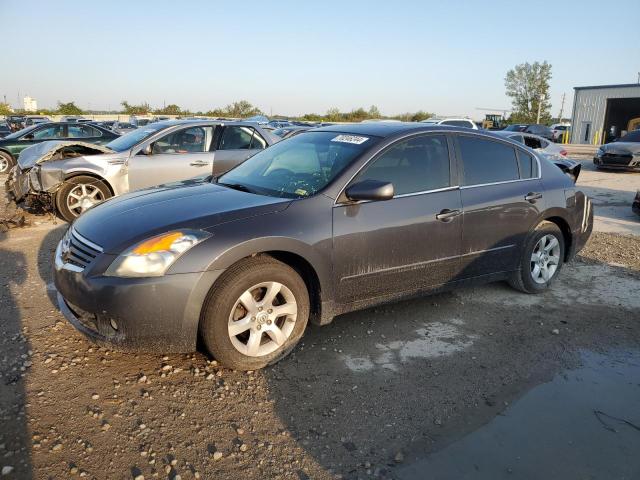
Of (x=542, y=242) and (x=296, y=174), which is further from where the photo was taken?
(x=542, y=242)

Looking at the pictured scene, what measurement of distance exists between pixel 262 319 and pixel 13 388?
5.15 feet

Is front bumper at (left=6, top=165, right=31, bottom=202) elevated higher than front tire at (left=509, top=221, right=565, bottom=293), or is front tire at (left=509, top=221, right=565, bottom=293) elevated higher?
front bumper at (left=6, top=165, right=31, bottom=202)

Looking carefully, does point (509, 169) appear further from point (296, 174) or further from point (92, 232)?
point (92, 232)

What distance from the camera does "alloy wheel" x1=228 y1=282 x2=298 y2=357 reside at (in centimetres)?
329

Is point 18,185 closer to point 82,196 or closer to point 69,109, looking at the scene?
point 82,196

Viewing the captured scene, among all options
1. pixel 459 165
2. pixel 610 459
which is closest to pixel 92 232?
pixel 459 165

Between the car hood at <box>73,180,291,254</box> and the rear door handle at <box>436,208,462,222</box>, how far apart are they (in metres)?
1.29

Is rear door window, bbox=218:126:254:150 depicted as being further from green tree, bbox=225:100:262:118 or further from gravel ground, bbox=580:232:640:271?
green tree, bbox=225:100:262:118

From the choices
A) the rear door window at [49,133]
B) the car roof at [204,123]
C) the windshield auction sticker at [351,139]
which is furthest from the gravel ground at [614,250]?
the rear door window at [49,133]

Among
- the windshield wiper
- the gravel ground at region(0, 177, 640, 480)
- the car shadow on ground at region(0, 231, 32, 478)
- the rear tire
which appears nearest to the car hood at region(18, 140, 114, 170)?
the car shadow on ground at region(0, 231, 32, 478)

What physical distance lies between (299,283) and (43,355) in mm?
1860

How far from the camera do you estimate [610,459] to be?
261cm

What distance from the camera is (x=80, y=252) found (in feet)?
11.0

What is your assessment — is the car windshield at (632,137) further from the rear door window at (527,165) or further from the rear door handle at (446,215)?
the rear door handle at (446,215)
